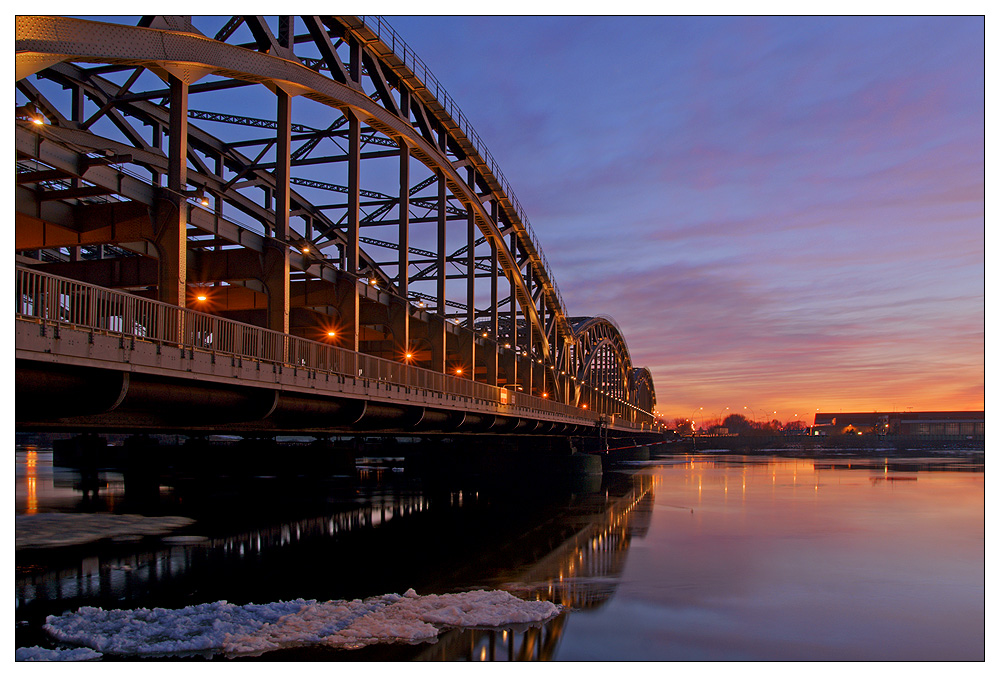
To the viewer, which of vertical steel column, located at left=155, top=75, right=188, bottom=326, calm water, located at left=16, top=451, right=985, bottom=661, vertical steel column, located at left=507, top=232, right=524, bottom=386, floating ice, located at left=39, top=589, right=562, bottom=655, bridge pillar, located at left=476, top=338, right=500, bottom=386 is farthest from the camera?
vertical steel column, located at left=507, top=232, right=524, bottom=386

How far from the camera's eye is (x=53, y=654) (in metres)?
13.7

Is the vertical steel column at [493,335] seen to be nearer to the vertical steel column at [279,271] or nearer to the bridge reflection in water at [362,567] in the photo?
the bridge reflection in water at [362,567]

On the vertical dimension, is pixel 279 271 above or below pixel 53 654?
above

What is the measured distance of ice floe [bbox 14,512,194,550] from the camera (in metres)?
29.9

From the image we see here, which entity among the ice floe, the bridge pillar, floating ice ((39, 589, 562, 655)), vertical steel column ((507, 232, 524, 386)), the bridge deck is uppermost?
vertical steel column ((507, 232, 524, 386))

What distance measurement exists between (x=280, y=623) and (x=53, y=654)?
3.91m

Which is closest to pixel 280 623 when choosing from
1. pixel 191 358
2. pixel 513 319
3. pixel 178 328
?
pixel 191 358

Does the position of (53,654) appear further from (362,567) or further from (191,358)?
(362,567)

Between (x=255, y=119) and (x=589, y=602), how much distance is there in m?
31.6

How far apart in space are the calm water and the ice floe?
1.71 m

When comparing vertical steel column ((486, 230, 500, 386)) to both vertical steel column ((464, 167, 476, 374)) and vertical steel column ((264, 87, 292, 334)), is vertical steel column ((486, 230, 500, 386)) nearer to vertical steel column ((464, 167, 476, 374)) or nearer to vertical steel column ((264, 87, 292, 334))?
vertical steel column ((464, 167, 476, 374))

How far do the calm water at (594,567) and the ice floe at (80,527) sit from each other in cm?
171

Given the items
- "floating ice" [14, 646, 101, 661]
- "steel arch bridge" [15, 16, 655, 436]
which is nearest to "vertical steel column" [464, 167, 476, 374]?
"steel arch bridge" [15, 16, 655, 436]
